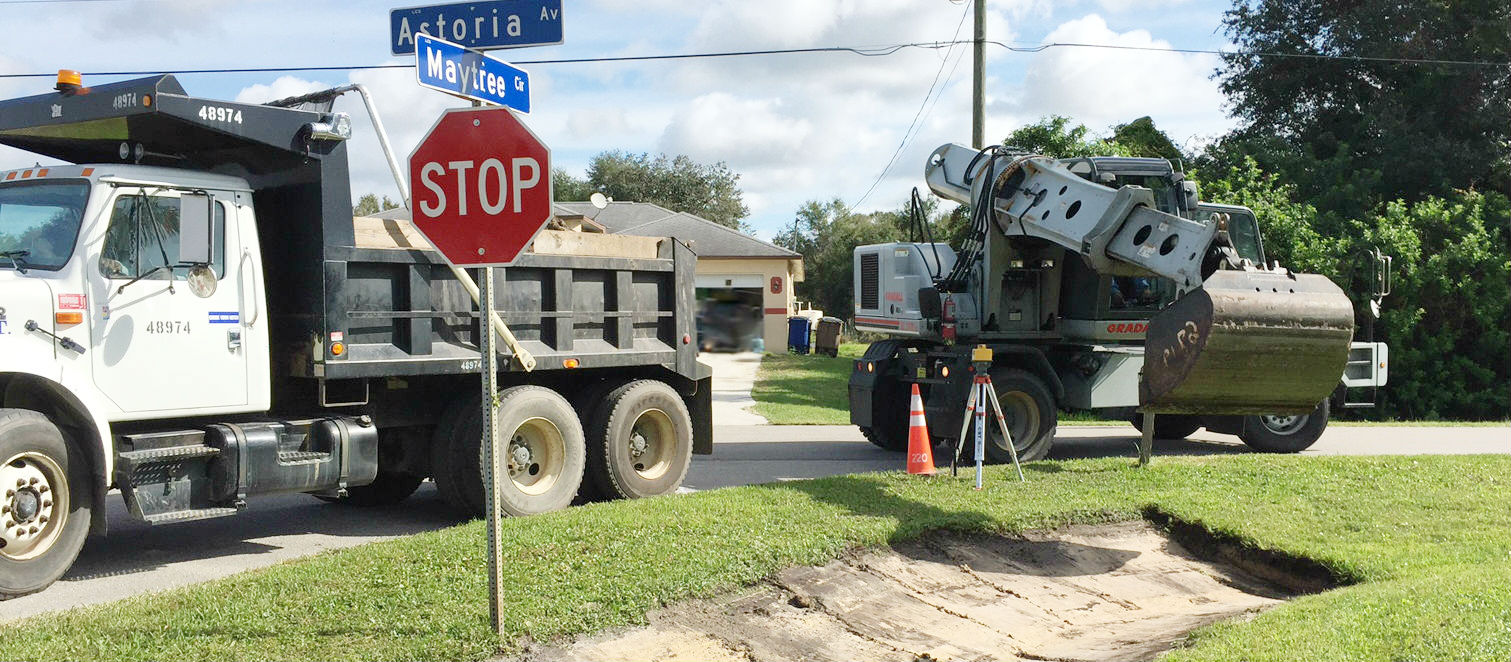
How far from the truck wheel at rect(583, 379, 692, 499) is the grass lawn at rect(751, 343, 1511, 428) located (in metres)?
6.07

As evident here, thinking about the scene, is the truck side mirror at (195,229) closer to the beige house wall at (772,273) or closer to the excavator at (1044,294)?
the excavator at (1044,294)

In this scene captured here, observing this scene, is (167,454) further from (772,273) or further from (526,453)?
(772,273)

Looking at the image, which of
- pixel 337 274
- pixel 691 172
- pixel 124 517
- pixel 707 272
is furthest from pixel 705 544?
pixel 691 172

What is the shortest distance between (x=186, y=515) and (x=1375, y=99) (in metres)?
31.5

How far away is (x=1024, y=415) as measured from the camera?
1302cm

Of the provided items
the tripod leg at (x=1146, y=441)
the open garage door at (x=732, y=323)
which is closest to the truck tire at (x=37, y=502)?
the open garage door at (x=732, y=323)

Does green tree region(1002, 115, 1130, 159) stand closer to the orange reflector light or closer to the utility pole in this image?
the utility pole

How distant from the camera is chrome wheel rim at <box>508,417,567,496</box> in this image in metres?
9.65

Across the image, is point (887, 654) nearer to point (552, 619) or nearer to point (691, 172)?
point (552, 619)

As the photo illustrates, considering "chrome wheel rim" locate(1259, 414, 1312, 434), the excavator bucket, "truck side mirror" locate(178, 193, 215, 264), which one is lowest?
"chrome wheel rim" locate(1259, 414, 1312, 434)

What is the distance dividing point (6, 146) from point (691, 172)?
197 ft

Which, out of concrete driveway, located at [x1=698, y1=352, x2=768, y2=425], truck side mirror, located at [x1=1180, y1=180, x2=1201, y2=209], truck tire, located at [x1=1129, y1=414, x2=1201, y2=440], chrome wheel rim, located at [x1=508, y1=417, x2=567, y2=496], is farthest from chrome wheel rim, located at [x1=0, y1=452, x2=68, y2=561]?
truck tire, located at [x1=1129, y1=414, x2=1201, y2=440]

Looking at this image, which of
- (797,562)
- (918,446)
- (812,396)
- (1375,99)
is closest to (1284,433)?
(918,446)

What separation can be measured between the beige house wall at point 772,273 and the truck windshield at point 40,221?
26.2m
